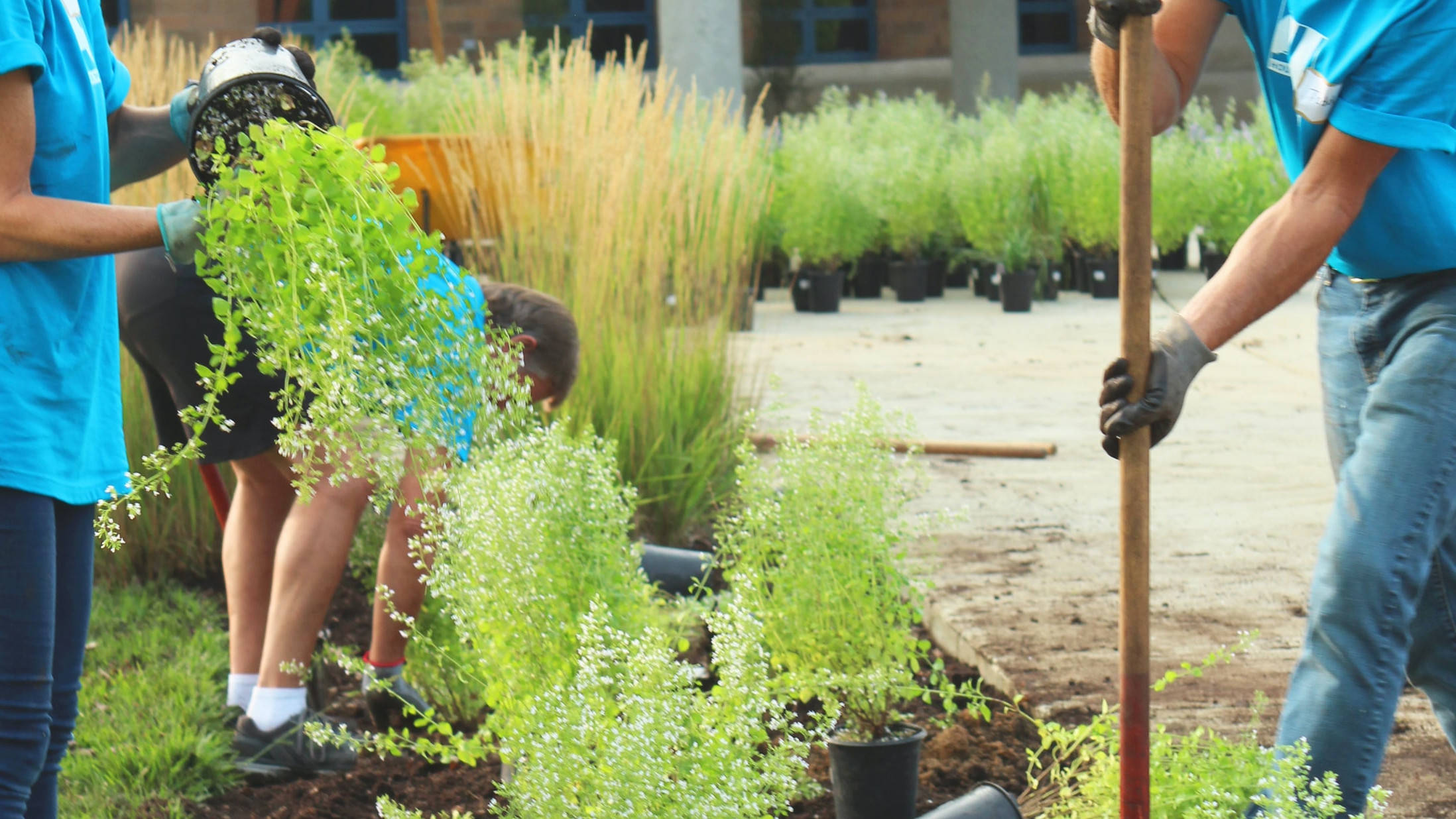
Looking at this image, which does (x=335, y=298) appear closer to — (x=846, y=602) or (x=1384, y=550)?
(x=846, y=602)

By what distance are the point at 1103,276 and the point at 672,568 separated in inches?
299

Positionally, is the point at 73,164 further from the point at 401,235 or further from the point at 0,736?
the point at 0,736

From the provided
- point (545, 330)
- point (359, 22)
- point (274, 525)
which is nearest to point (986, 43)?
point (359, 22)

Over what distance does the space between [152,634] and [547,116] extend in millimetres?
2151

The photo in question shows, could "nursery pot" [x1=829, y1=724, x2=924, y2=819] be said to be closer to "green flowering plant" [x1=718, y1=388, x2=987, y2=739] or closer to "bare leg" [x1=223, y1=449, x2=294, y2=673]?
"green flowering plant" [x1=718, y1=388, x2=987, y2=739]

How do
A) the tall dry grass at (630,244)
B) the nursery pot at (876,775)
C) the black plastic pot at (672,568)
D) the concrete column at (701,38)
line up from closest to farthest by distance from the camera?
the nursery pot at (876,775)
the black plastic pot at (672,568)
the tall dry grass at (630,244)
the concrete column at (701,38)

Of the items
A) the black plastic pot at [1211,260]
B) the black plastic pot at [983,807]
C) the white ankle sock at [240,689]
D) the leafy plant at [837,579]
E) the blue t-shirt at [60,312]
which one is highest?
the blue t-shirt at [60,312]

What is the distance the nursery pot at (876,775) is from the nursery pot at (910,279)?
28.3 feet

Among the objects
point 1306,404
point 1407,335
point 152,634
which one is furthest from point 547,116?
point 1306,404

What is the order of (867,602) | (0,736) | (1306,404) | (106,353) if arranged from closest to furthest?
(0,736) → (106,353) → (867,602) → (1306,404)

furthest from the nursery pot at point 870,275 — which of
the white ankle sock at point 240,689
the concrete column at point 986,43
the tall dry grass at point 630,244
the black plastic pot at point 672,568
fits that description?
the white ankle sock at point 240,689

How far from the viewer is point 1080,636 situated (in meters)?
3.43

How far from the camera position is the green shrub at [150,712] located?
2.69 meters

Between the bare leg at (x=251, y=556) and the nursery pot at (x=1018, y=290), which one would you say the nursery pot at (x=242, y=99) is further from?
the nursery pot at (x=1018, y=290)
